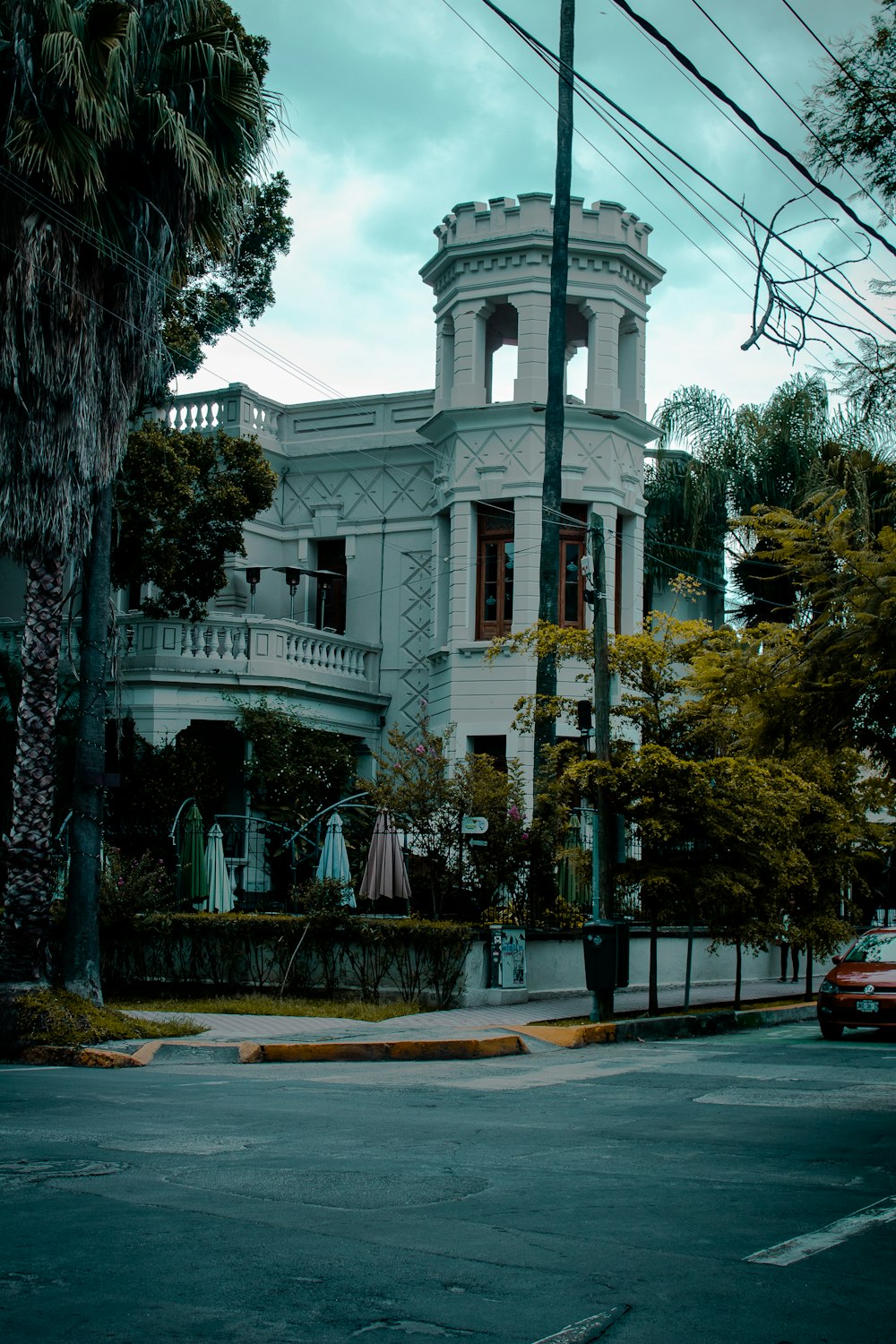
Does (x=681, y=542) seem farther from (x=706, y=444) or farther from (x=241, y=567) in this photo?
(x=241, y=567)

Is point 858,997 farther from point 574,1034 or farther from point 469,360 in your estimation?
point 469,360

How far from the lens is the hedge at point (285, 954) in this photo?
61.6 ft

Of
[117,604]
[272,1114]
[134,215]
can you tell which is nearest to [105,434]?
[134,215]

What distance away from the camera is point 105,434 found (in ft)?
50.3

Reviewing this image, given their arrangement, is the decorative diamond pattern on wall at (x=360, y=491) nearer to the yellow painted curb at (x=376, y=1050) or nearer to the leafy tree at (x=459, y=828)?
the leafy tree at (x=459, y=828)

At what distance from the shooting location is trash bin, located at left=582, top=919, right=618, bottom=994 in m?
Answer: 17.9

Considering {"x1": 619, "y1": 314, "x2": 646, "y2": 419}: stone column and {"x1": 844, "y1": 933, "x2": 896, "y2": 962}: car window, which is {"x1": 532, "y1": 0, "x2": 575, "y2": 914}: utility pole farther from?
{"x1": 619, "y1": 314, "x2": 646, "y2": 419}: stone column

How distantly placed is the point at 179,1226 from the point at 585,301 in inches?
922

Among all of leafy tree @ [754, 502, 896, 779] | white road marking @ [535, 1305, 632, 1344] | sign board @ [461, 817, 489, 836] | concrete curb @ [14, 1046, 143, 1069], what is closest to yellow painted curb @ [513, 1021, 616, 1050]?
sign board @ [461, 817, 489, 836]

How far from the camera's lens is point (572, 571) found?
1089 inches

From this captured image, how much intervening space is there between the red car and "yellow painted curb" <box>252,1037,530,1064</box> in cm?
452

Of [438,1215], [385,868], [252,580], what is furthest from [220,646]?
[438,1215]

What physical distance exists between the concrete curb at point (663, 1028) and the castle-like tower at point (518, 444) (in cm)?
727

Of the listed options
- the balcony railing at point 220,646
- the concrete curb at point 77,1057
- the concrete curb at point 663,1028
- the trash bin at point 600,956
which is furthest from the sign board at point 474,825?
the balcony railing at point 220,646
